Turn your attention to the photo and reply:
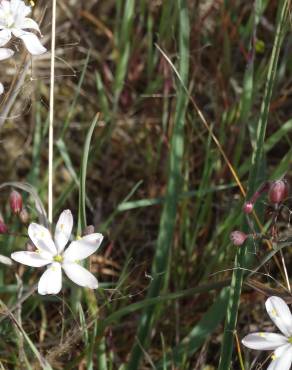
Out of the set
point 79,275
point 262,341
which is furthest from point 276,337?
point 79,275

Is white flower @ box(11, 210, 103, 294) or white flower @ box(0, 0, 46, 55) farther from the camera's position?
white flower @ box(0, 0, 46, 55)

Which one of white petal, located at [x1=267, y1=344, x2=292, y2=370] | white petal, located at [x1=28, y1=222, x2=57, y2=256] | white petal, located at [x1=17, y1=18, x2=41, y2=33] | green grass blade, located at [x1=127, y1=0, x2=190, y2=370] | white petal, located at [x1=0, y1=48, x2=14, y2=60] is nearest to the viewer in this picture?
white petal, located at [x1=267, y1=344, x2=292, y2=370]

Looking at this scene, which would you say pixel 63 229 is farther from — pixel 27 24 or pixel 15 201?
pixel 27 24

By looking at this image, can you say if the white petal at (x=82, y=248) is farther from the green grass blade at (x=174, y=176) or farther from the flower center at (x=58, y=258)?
the green grass blade at (x=174, y=176)

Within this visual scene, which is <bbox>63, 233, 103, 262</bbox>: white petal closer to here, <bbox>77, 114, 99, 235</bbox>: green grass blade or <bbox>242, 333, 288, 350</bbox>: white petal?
<bbox>77, 114, 99, 235</bbox>: green grass blade

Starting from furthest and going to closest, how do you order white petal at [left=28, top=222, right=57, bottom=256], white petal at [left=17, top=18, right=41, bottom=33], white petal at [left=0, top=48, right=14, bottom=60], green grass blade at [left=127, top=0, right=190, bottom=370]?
green grass blade at [left=127, top=0, right=190, bottom=370] → white petal at [left=17, top=18, right=41, bottom=33] → white petal at [left=0, top=48, right=14, bottom=60] → white petal at [left=28, top=222, right=57, bottom=256]

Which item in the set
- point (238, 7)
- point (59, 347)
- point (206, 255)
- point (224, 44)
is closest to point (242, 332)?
point (206, 255)

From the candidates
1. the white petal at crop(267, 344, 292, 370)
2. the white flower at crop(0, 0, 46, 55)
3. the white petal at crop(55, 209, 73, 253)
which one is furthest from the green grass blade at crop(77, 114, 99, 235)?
the white petal at crop(267, 344, 292, 370)
